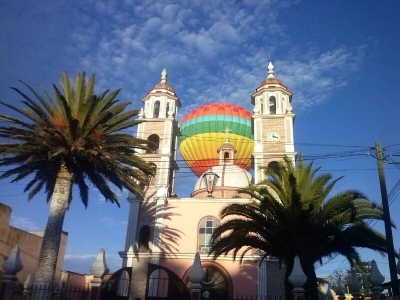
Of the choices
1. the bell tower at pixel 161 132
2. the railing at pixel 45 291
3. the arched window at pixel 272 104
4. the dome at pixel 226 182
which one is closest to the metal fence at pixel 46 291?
the railing at pixel 45 291

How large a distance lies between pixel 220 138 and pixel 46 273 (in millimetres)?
22548

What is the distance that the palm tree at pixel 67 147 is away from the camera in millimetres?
14508

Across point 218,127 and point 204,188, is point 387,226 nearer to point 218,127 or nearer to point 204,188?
point 204,188

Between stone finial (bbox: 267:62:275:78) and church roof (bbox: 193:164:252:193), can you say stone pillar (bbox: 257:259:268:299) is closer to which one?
church roof (bbox: 193:164:252:193)

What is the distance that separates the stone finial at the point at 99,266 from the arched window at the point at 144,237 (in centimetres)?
1476

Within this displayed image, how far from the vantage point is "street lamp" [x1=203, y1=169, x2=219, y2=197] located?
29.2m

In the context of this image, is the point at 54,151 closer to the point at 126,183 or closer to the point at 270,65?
the point at 126,183

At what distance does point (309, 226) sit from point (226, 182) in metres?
16.3

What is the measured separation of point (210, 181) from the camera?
2964cm

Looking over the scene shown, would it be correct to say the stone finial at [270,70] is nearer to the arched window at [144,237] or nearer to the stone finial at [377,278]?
the arched window at [144,237]

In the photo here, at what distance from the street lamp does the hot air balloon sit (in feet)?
13.4

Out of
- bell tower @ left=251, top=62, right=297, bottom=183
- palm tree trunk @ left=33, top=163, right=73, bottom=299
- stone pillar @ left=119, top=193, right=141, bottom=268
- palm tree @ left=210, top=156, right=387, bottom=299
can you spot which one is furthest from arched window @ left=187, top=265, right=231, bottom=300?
palm tree trunk @ left=33, top=163, right=73, bottom=299

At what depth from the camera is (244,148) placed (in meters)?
35.5

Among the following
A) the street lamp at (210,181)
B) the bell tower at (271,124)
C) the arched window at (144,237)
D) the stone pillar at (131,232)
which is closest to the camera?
the stone pillar at (131,232)
